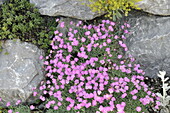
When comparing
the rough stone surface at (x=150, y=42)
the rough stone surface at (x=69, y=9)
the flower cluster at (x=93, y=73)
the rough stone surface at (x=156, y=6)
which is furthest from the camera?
the rough stone surface at (x=69, y=9)

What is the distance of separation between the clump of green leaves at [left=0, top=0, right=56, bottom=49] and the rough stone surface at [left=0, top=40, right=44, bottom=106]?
5.2 inches

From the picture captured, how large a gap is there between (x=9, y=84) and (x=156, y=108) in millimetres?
2311

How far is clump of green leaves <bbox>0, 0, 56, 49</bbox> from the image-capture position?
13.6 feet

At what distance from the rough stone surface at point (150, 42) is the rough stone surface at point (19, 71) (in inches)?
61.7

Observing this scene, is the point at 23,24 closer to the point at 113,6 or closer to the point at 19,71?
the point at 19,71

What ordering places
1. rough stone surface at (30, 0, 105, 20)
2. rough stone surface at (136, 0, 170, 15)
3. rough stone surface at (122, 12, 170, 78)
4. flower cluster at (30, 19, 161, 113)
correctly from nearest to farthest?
flower cluster at (30, 19, 161, 113)
rough stone surface at (136, 0, 170, 15)
rough stone surface at (122, 12, 170, 78)
rough stone surface at (30, 0, 105, 20)

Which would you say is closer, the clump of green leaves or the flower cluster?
the flower cluster

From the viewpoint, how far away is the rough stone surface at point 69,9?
4.25 metres

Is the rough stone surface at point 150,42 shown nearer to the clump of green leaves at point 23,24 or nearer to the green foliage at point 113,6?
the green foliage at point 113,6

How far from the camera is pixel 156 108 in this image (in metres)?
3.88

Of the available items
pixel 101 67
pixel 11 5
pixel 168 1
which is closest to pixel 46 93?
pixel 101 67

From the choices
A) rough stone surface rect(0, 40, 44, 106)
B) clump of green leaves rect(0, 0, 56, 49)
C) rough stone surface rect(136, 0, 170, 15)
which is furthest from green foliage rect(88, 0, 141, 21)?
rough stone surface rect(0, 40, 44, 106)

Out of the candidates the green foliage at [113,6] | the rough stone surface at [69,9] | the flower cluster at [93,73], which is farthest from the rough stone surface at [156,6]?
the rough stone surface at [69,9]

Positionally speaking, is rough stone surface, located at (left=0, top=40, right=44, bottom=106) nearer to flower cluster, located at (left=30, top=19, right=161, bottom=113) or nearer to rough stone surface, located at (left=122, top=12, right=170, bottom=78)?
flower cluster, located at (left=30, top=19, right=161, bottom=113)
